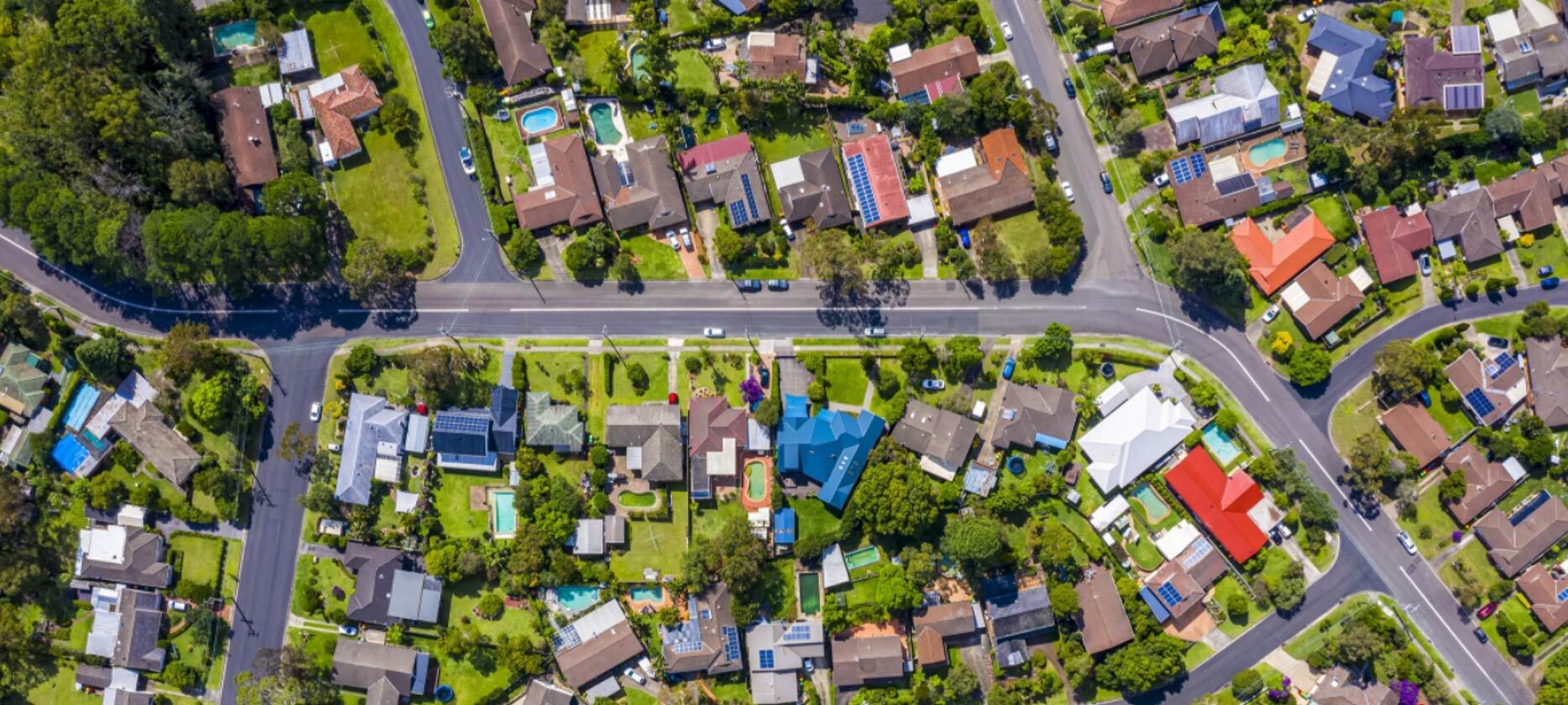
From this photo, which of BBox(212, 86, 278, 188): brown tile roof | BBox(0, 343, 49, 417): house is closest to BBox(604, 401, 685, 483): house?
BBox(212, 86, 278, 188): brown tile roof

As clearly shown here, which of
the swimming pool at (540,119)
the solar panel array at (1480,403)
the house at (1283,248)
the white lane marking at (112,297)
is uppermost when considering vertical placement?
the swimming pool at (540,119)

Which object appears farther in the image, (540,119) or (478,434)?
(540,119)

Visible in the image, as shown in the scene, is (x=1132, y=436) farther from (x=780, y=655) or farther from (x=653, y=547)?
(x=653, y=547)

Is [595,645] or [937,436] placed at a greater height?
[937,436]

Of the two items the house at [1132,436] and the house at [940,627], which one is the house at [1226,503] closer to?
the house at [1132,436]

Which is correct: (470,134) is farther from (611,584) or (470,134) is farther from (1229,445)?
(1229,445)

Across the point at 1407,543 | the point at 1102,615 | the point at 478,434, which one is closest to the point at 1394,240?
the point at 1407,543

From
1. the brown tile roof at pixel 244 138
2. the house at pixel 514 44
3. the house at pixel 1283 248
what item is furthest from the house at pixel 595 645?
the house at pixel 1283 248

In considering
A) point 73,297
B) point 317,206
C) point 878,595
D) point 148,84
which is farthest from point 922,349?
point 73,297
